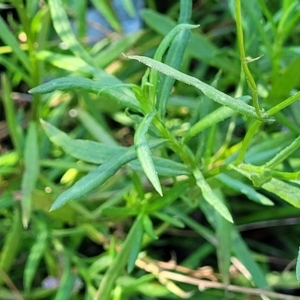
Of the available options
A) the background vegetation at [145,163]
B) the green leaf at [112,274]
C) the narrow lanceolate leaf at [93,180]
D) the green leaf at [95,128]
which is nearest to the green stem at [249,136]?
the background vegetation at [145,163]

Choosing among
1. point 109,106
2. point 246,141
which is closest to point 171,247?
point 109,106

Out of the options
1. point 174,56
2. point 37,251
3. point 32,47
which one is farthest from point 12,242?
point 174,56

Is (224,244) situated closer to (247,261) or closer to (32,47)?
(247,261)

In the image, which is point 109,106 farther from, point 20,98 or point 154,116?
point 154,116

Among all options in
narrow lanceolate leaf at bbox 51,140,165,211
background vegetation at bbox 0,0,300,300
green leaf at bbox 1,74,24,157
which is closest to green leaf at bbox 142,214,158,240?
background vegetation at bbox 0,0,300,300

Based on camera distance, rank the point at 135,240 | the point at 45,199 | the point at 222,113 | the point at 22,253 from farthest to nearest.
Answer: the point at 22,253
the point at 45,199
the point at 135,240
the point at 222,113

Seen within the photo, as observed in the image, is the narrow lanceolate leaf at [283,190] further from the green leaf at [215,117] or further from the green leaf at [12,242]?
the green leaf at [12,242]
